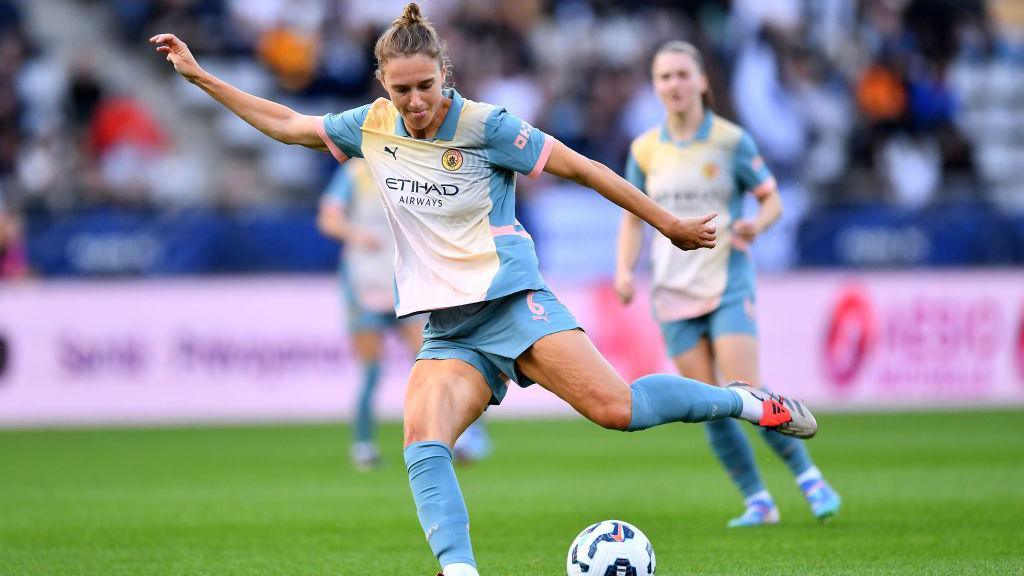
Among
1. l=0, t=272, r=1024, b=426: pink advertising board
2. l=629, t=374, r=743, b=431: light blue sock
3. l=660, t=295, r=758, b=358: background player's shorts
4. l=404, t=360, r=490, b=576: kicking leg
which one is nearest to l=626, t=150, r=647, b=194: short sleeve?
l=660, t=295, r=758, b=358: background player's shorts

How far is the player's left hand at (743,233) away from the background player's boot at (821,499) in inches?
54.5

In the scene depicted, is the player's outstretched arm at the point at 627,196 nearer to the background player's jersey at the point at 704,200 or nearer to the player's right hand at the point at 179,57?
the player's right hand at the point at 179,57

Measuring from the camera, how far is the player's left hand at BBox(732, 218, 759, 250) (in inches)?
329

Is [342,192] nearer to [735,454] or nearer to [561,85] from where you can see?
[735,454]

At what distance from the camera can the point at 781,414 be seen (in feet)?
21.5

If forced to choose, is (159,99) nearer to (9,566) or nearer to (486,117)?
(9,566)

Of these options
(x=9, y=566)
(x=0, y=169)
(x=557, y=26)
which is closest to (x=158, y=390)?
(x=0, y=169)

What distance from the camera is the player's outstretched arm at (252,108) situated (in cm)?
609

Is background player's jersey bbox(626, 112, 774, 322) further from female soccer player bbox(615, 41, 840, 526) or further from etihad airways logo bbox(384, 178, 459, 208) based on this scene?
etihad airways logo bbox(384, 178, 459, 208)

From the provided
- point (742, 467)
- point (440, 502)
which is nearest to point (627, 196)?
point (440, 502)

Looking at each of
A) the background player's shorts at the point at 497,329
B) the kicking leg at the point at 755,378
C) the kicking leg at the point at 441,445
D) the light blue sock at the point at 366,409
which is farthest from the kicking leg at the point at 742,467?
the light blue sock at the point at 366,409

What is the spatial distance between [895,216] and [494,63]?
572cm

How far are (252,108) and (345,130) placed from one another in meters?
0.41

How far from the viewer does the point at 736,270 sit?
28.2 feet
